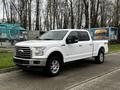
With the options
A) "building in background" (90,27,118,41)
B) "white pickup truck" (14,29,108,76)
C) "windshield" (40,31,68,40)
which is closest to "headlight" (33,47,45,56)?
"white pickup truck" (14,29,108,76)

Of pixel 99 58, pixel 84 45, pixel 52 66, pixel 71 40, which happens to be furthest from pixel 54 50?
pixel 99 58

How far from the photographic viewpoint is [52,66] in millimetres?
8570

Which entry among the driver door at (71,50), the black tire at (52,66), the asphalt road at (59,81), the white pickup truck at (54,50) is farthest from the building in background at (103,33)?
the black tire at (52,66)

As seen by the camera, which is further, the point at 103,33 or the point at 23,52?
the point at 103,33

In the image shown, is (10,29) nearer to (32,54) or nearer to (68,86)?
(32,54)

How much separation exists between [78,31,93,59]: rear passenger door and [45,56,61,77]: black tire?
6.28ft

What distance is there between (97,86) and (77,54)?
129 inches

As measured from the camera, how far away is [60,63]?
29.6 feet

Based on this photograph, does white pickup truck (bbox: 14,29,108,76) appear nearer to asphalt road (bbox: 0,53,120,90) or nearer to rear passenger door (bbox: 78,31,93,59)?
rear passenger door (bbox: 78,31,93,59)

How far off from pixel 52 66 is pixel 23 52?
4.43 feet

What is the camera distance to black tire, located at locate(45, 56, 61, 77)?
27.4 ft

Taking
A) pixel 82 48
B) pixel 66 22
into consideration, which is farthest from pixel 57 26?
pixel 82 48

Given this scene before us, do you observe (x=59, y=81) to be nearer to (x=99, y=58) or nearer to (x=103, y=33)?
(x=99, y=58)

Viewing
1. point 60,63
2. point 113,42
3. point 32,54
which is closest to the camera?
point 32,54
